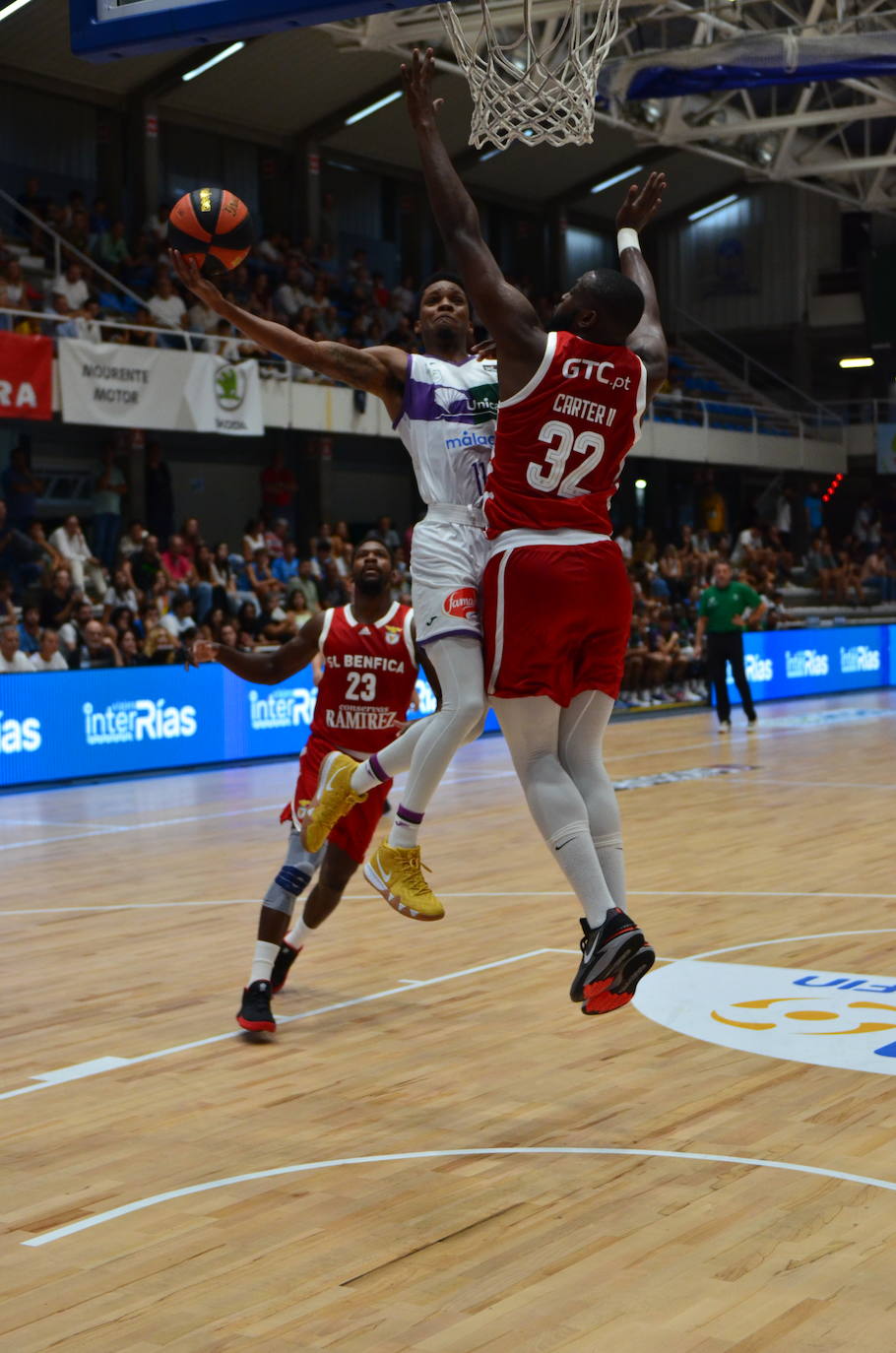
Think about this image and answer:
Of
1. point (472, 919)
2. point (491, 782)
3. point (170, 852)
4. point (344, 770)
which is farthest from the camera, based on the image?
point (491, 782)

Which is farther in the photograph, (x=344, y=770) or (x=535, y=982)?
(x=535, y=982)

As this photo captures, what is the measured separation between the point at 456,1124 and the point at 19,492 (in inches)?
565

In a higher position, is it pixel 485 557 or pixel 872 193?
pixel 872 193

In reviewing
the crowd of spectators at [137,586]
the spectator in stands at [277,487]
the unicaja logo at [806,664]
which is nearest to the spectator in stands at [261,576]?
the crowd of spectators at [137,586]

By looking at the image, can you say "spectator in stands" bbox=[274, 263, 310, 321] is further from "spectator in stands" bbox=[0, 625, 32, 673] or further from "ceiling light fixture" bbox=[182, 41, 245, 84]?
"spectator in stands" bbox=[0, 625, 32, 673]

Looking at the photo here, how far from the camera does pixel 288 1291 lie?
3.42 m

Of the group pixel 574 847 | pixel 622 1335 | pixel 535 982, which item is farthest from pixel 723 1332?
pixel 535 982

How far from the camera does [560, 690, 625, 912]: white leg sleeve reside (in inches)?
177

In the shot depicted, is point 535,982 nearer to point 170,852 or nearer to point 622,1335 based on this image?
point 622,1335

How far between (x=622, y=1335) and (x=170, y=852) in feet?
24.6

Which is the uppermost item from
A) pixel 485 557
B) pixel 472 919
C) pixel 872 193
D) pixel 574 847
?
pixel 872 193

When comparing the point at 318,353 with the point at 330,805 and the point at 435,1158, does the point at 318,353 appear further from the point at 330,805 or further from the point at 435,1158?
the point at 435,1158

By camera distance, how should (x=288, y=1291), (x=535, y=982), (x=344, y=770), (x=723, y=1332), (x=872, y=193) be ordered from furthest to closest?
(x=872, y=193) < (x=535, y=982) < (x=344, y=770) < (x=288, y=1291) < (x=723, y=1332)

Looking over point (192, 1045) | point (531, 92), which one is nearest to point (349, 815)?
point (192, 1045)
